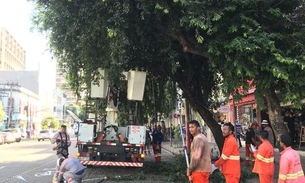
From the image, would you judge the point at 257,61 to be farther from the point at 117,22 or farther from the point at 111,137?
the point at 111,137

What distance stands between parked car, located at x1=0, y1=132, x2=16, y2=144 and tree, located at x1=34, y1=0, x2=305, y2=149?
109 ft

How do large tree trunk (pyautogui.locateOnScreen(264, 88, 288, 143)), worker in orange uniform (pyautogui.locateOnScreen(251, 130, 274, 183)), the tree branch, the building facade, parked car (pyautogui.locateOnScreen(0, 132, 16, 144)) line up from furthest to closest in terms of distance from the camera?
1. the building facade
2. parked car (pyautogui.locateOnScreen(0, 132, 16, 144))
3. the tree branch
4. large tree trunk (pyautogui.locateOnScreen(264, 88, 288, 143))
5. worker in orange uniform (pyautogui.locateOnScreen(251, 130, 274, 183))

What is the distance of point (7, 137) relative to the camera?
141ft

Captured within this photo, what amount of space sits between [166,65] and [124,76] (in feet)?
7.95

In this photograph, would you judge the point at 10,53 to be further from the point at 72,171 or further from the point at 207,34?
the point at 72,171

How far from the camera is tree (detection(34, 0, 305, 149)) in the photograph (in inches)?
341

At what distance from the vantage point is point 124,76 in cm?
1223

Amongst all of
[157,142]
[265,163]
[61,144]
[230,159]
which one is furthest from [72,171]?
[157,142]

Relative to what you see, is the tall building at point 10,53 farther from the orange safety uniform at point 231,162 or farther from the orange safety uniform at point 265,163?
the orange safety uniform at point 231,162

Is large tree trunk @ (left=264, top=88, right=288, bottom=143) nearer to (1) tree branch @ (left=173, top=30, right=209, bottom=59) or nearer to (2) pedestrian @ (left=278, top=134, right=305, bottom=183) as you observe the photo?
(1) tree branch @ (left=173, top=30, right=209, bottom=59)

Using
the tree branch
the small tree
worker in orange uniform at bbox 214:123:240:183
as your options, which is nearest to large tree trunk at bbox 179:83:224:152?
the tree branch

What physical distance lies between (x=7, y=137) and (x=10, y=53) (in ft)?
242

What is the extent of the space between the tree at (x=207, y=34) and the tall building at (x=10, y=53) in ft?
321

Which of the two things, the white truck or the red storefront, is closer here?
the white truck
